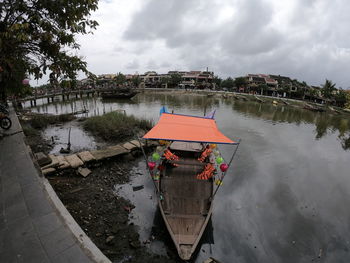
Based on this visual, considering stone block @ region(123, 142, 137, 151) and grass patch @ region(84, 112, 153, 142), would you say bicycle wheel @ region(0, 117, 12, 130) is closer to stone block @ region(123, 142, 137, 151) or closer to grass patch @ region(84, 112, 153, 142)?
grass patch @ region(84, 112, 153, 142)

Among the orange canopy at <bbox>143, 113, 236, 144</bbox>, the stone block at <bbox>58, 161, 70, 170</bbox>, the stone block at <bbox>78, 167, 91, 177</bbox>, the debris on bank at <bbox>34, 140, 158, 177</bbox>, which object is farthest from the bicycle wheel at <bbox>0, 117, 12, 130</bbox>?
the orange canopy at <bbox>143, 113, 236, 144</bbox>

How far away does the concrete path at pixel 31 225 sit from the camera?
10.9 feet

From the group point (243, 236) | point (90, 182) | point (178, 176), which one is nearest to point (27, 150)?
point (90, 182)

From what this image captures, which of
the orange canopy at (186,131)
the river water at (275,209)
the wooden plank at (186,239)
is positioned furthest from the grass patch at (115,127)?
the wooden plank at (186,239)

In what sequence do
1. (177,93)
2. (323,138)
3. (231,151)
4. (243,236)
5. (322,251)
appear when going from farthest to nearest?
(177,93) → (323,138) → (231,151) → (243,236) → (322,251)

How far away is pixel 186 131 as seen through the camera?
803cm

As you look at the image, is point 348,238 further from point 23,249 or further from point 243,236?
point 23,249

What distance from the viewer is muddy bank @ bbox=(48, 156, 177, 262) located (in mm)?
5762

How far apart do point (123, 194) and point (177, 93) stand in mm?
56797

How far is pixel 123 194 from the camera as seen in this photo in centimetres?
851

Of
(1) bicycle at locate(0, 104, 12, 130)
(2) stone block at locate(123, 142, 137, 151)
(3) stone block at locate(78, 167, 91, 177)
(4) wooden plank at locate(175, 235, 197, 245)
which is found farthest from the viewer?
(2) stone block at locate(123, 142, 137, 151)

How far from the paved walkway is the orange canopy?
150 inches

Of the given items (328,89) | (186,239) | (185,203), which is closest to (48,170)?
(185,203)

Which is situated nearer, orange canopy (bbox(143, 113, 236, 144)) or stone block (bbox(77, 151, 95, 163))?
orange canopy (bbox(143, 113, 236, 144))
